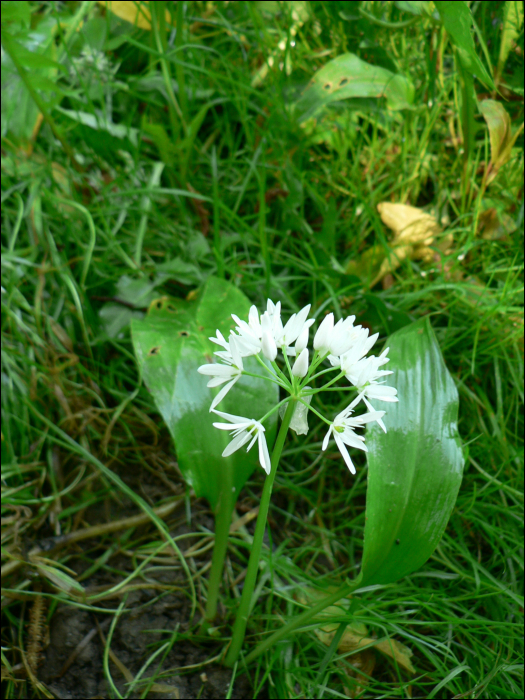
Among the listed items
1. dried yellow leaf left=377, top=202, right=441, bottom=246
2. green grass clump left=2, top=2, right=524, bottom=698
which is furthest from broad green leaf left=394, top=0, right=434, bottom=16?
dried yellow leaf left=377, top=202, right=441, bottom=246

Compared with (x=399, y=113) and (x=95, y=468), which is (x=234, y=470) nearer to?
(x=95, y=468)

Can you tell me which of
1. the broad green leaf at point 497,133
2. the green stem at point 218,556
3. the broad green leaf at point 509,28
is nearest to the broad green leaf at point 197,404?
the green stem at point 218,556

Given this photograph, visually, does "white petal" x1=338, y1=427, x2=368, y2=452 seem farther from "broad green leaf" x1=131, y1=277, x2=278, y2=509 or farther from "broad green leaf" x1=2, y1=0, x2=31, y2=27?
"broad green leaf" x1=2, y1=0, x2=31, y2=27

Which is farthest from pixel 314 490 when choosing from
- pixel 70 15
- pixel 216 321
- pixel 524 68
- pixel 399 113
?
pixel 70 15

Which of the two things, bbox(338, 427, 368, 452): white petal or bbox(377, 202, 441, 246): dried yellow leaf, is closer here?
bbox(338, 427, 368, 452): white petal

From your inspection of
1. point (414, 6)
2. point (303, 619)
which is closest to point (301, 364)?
point (303, 619)
